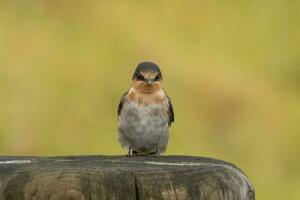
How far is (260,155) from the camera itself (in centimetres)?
1293

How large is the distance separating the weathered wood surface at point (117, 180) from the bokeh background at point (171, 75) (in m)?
7.05

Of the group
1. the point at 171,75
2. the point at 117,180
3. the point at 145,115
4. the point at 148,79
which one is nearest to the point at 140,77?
the point at 148,79

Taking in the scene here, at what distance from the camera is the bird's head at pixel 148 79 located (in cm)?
770

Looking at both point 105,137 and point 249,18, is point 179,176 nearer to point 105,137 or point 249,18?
point 105,137

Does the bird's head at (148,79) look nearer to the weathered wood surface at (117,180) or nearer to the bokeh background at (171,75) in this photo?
the weathered wood surface at (117,180)

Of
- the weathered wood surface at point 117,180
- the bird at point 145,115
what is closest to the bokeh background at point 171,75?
the bird at point 145,115

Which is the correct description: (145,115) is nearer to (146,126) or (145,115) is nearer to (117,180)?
(146,126)

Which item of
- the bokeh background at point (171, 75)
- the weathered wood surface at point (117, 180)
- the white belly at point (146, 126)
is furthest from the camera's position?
the bokeh background at point (171, 75)

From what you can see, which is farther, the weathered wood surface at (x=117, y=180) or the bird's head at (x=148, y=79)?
the bird's head at (x=148, y=79)

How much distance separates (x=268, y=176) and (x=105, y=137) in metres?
1.73

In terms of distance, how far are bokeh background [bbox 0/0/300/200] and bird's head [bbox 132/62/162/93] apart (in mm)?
4150

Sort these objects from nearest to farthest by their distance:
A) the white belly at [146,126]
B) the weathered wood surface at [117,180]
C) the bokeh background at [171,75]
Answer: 1. the weathered wood surface at [117,180]
2. the white belly at [146,126]
3. the bokeh background at [171,75]

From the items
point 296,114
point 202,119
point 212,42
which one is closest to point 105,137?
point 202,119

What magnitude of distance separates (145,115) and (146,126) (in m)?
0.07
